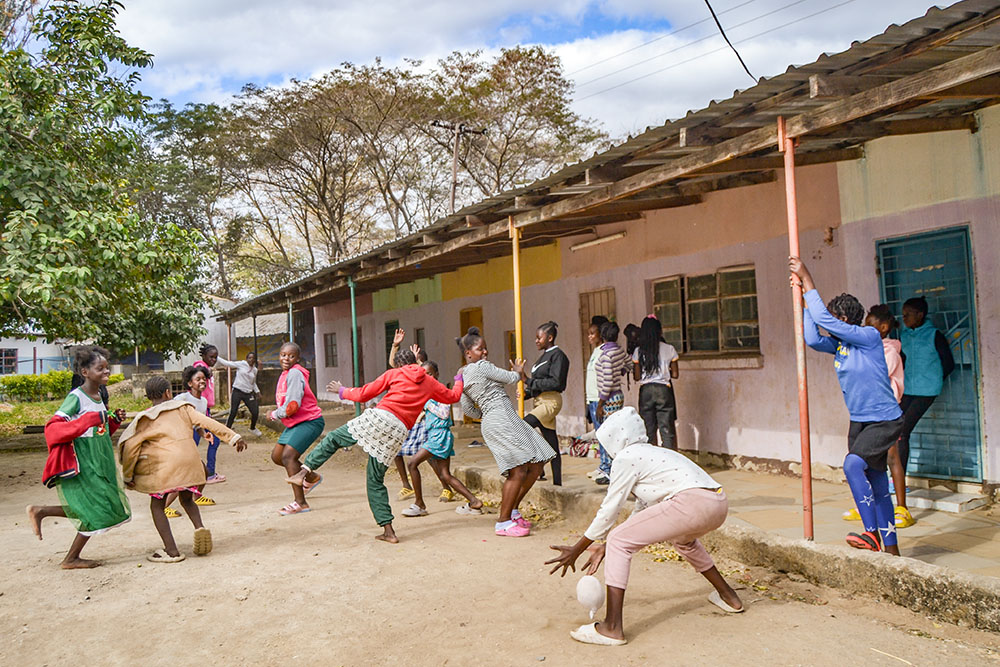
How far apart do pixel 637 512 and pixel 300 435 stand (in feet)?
13.9

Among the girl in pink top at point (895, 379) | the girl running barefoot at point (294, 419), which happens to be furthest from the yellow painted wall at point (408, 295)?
the girl in pink top at point (895, 379)

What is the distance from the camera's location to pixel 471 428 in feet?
44.7

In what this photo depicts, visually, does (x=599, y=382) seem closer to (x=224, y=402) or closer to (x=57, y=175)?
(x=57, y=175)

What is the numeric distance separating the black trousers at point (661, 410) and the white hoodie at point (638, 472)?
3.70 m

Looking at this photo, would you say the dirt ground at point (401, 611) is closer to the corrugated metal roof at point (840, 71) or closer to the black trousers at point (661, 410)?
the black trousers at point (661, 410)

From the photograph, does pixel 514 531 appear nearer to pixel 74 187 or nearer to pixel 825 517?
pixel 825 517

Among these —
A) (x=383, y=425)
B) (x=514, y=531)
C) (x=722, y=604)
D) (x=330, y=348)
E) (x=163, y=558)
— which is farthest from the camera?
(x=330, y=348)

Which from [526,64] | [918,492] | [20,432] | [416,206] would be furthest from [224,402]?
[918,492]

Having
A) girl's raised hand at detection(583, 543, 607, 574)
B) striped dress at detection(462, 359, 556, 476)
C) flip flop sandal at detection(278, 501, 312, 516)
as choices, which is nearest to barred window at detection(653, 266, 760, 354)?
striped dress at detection(462, 359, 556, 476)

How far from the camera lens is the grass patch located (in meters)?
19.8

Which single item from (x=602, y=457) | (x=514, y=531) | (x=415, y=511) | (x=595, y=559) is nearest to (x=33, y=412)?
(x=415, y=511)

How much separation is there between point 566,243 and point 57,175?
612cm

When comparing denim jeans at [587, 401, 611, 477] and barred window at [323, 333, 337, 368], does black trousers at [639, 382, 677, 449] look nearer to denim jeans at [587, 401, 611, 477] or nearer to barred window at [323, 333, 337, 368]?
denim jeans at [587, 401, 611, 477]

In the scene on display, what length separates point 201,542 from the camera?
19.8 feet
